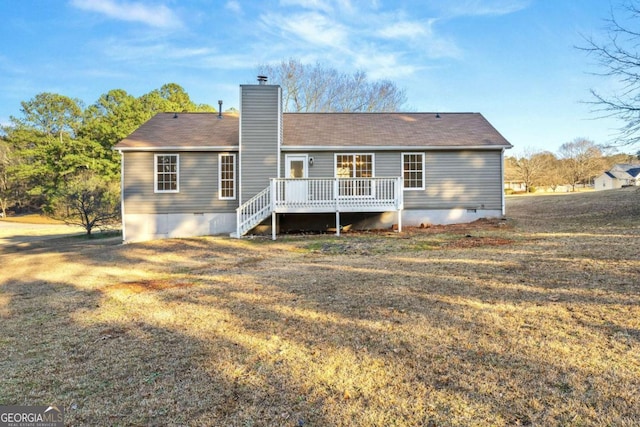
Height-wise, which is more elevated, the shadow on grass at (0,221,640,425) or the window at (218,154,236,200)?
the window at (218,154,236,200)

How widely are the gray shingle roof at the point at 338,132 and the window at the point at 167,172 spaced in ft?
1.67

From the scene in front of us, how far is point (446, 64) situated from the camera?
82.2 ft

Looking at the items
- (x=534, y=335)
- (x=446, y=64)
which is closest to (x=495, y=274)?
(x=534, y=335)

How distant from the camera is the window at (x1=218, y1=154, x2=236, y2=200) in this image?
14.3m

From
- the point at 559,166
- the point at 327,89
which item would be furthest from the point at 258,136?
the point at 559,166

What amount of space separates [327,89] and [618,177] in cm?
5153

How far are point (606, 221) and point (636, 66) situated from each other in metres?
5.87

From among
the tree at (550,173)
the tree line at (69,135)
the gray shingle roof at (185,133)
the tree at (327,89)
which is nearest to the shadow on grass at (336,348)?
the gray shingle roof at (185,133)

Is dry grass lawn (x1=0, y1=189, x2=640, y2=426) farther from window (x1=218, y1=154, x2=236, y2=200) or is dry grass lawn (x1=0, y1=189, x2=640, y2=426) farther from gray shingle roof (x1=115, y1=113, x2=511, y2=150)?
gray shingle roof (x1=115, y1=113, x2=511, y2=150)

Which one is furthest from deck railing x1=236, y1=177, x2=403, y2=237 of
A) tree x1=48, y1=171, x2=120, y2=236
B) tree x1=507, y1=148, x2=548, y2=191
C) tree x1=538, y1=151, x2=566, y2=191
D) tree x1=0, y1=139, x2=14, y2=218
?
tree x1=538, y1=151, x2=566, y2=191

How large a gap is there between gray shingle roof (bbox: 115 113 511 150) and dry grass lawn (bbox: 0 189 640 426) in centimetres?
752

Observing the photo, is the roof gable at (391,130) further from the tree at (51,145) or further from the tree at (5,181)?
the tree at (5,181)

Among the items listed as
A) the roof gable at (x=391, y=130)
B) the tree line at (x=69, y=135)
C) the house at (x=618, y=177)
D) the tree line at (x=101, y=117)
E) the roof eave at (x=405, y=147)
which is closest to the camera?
the roof eave at (x=405, y=147)

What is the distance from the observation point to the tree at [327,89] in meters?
34.3
